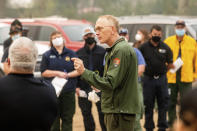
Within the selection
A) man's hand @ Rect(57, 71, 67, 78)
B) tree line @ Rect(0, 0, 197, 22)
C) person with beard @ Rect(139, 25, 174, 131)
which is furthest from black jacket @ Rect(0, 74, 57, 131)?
tree line @ Rect(0, 0, 197, 22)

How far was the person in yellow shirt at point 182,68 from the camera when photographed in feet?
29.9

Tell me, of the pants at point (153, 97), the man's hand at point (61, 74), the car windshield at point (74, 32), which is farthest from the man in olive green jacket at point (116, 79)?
the car windshield at point (74, 32)

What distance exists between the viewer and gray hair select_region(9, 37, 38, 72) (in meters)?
3.50

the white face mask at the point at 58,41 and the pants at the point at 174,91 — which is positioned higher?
the white face mask at the point at 58,41

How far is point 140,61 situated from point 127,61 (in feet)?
11.6

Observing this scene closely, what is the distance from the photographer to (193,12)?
26.7m

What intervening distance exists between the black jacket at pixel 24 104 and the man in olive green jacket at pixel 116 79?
44.9 inches

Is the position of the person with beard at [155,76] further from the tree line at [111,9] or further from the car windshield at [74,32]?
the tree line at [111,9]

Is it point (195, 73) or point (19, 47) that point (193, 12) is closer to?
point (195, 73)

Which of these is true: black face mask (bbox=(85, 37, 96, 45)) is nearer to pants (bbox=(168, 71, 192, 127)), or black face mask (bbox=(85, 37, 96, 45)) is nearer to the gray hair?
pants (bbox=(168, 71, 192, 127))

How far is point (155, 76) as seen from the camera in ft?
28.4

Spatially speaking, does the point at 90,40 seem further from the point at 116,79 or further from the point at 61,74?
the point at 116,79

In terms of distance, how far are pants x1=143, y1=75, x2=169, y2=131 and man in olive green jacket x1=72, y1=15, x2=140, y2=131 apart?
379 cm

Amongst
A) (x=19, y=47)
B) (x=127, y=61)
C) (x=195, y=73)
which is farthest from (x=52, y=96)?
(x=195, y=73)
